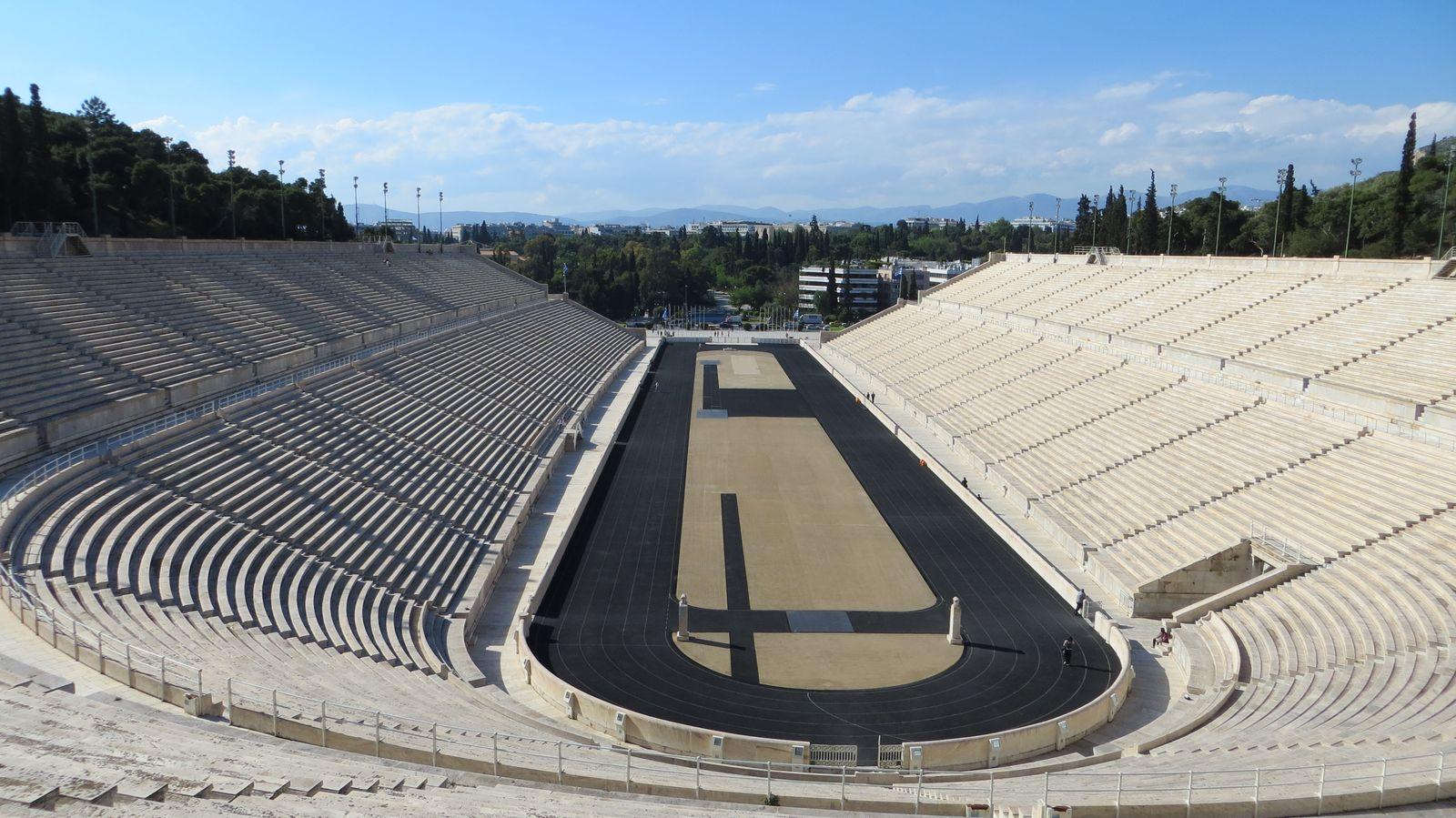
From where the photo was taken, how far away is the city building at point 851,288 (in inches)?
3819

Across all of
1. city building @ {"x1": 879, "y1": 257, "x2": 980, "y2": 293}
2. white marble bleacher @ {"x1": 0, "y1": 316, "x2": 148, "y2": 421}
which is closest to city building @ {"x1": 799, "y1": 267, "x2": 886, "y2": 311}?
city building @ {"x1": 879, "y1": 257, "x2": 980, "y2": 293}

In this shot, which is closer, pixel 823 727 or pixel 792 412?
pixel 823 727

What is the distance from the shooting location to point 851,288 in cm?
9831

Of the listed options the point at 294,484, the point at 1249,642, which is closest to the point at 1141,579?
the point at 1249,642

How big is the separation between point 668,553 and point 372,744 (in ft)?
40.9

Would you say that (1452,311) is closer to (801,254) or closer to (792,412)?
(792,412)

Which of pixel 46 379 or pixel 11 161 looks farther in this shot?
pixel 11 161

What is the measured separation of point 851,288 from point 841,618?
8272 cm

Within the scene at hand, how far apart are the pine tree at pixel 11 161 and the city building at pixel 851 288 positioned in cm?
7088

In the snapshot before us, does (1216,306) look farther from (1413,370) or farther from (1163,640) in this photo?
(1163,640)

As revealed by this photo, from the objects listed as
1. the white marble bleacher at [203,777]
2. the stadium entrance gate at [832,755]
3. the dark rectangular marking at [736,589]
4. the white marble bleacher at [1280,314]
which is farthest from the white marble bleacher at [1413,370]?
the white marble bleacher at [203,777]

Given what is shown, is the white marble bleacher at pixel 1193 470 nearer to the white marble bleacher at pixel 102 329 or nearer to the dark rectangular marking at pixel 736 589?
the dark rectangular marking at pixel 736 589

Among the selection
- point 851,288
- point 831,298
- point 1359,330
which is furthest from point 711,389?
point 851,288

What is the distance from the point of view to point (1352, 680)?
12664 millimetres
